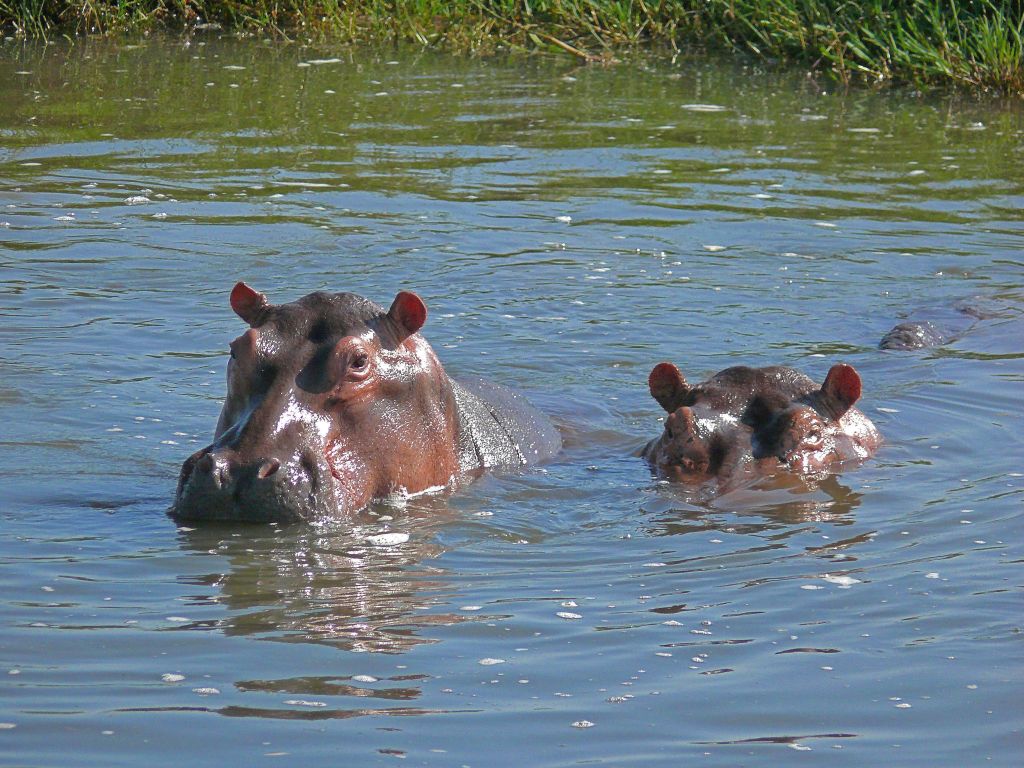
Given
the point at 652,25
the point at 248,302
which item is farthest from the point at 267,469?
the point at 652,25

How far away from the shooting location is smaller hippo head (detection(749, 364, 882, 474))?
6.68m

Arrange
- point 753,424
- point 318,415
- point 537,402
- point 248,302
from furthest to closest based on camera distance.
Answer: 1. point 537,402
2. point 753,424
3. point 248,302
4. point 318,415

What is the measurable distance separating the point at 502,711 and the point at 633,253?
673 centimetres

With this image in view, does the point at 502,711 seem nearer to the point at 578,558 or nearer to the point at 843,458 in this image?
the point at 578,558

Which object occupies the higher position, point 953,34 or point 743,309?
point 953,34

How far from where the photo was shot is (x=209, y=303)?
30.8 ft

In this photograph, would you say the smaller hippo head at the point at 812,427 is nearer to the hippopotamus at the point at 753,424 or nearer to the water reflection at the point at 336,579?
the hippopotamus at the point at 753,424

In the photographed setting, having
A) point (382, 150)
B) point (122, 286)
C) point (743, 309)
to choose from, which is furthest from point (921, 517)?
point (382, 150)

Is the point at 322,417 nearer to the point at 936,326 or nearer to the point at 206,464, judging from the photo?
the point at 206,464

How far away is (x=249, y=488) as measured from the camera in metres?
5.49

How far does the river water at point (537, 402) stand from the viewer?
4234 millimetres

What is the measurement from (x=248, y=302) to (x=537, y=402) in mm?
2386

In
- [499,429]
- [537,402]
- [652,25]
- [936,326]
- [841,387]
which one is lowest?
[537,402]

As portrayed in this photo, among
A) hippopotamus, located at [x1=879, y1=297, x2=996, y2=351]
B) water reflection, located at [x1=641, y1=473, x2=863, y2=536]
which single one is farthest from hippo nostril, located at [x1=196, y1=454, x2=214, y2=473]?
hippopotamus, located at [x1=879, y1=297, x2=996, y2=351]
